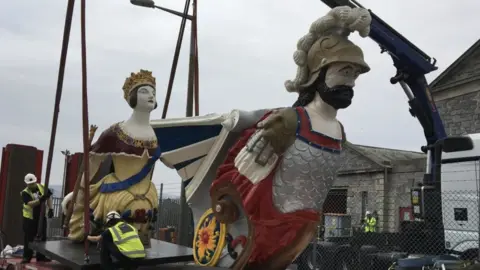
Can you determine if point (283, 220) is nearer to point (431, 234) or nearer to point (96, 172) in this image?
point (96, 172)

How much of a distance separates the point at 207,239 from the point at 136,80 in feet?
5.93

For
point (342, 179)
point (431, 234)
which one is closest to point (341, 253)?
point (431, 234)

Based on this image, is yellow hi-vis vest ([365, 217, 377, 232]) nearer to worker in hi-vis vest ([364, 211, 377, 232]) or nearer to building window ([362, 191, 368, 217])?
worker in hi-vis vest ([364, 211, 377, 232])

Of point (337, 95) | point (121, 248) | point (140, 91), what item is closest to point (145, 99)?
point (140, 91)

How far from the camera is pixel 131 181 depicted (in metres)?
4.45

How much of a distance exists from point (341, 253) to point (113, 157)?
5235mm

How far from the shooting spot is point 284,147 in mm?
3102

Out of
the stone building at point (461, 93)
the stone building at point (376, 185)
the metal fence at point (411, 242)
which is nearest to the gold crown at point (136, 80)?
the metal fence at point (411, 242)

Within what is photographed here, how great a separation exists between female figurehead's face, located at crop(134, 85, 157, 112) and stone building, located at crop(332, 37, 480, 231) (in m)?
9.60

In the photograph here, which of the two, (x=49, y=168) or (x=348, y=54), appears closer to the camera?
(x=348, y=54)

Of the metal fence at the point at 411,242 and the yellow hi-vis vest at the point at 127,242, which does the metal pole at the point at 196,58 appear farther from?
the metal fence at the point at 411,242

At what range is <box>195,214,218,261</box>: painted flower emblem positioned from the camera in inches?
136

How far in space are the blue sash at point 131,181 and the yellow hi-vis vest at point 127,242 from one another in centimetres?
75

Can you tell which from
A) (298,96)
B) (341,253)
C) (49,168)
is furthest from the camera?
(341,253)
